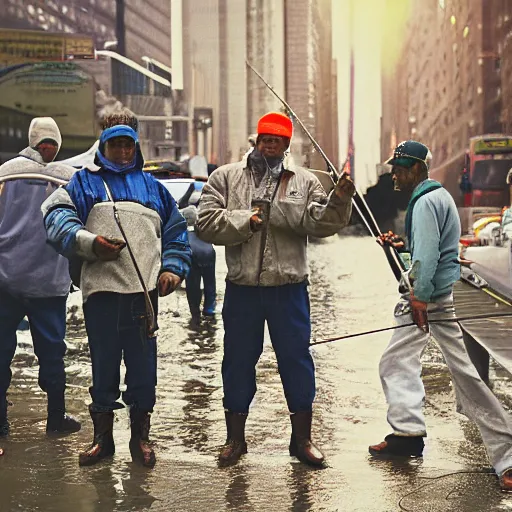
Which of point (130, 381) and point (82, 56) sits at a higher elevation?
point (82, 56)

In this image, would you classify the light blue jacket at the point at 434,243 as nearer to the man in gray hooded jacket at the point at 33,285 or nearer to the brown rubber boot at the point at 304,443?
the brown rubber boot at the point at 304,443

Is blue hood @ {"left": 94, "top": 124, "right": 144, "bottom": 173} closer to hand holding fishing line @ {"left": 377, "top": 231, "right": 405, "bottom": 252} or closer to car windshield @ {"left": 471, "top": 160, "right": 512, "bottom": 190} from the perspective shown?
hand holding fishing line @ {"left": 377, "top": 231, "right": 405, "bottom": 252}

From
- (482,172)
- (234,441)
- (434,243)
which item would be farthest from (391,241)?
(482,172)

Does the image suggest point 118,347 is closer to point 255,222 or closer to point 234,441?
point 234,441

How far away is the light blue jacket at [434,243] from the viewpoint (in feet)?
20.1

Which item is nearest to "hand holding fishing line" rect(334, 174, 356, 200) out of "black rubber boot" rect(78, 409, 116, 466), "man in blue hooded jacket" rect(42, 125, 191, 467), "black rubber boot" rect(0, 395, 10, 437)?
"man in blue hooded jacket" rect(42, 125, 191, 467)

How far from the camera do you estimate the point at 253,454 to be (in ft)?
21.3

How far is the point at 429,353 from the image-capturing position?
33.5 ft

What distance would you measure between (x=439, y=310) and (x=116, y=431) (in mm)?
1890

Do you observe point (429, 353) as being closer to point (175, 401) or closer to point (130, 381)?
point (175, 401)

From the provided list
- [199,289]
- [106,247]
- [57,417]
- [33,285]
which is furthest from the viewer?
[199,289]

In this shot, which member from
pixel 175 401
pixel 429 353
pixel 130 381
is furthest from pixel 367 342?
pixel 130 381

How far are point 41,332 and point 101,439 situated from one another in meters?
0.90

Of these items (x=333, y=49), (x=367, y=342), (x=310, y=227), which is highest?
(x=333, y=49)
